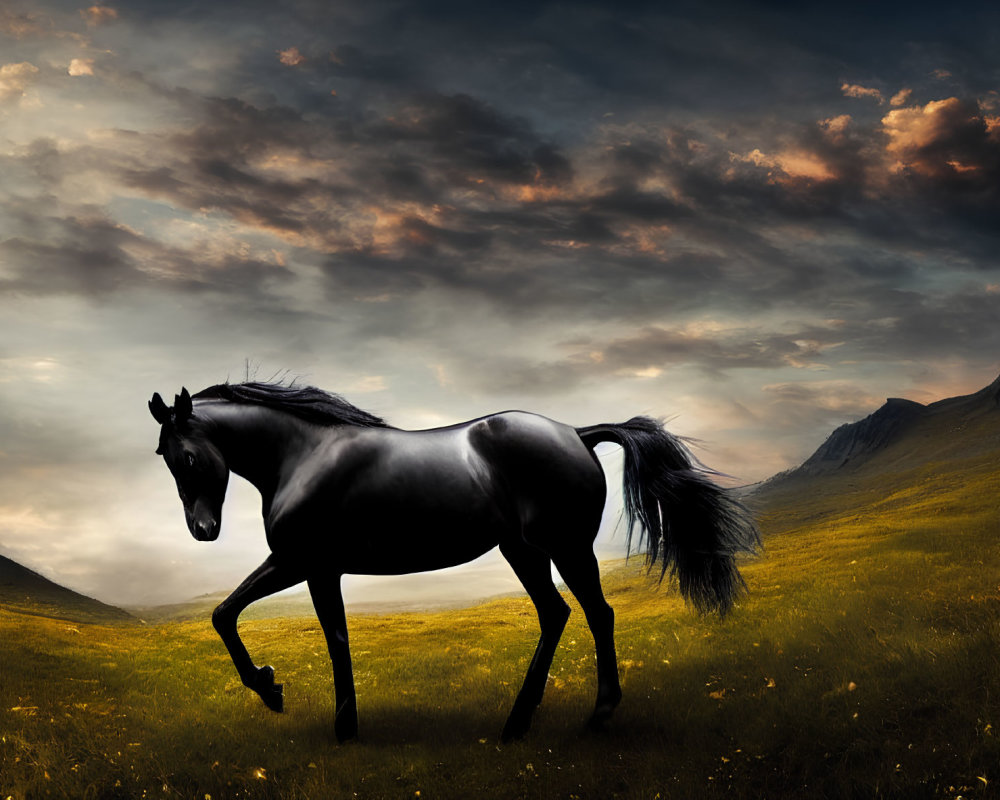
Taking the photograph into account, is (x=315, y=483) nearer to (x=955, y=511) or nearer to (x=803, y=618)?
(x=803, y=618)

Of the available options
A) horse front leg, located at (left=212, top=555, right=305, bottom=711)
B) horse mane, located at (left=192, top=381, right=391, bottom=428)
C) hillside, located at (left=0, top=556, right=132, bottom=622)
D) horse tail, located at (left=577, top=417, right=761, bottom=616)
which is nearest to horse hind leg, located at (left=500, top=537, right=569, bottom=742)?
horse tail, located at (left=577, top=417, right=761, bottom=616)

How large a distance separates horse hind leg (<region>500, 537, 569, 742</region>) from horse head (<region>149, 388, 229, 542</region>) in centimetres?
338

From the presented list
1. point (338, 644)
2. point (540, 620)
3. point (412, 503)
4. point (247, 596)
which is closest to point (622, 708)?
point (540, 620)

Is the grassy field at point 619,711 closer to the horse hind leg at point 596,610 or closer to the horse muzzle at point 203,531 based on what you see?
the horse hind leg at point 596,610

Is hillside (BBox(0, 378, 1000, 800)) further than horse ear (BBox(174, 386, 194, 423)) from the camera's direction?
No

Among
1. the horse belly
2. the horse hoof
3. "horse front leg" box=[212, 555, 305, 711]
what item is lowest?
the horse hoof

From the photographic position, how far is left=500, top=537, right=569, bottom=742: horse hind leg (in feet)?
26.3

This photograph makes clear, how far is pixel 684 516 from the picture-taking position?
347 inches

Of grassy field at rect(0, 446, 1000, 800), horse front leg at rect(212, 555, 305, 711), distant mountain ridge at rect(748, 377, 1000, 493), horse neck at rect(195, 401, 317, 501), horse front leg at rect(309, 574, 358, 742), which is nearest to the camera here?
grassy field at rect(0, 446, 1000, 800)

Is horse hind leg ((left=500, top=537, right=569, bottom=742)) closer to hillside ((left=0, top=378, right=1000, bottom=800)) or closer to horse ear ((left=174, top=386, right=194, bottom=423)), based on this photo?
hillside ((left=0, top=378, right=1000, bottom=800))

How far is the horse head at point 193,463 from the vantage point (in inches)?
314

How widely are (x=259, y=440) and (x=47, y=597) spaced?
32.9m

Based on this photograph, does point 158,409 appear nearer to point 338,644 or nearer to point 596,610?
point 338,644

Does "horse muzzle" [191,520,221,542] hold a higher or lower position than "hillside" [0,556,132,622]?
higher
